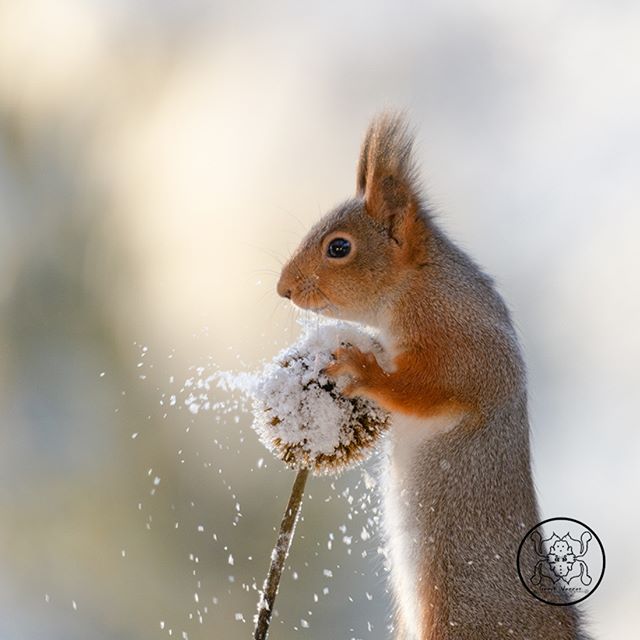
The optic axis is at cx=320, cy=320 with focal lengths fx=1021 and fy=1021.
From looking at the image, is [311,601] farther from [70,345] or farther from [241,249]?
[70,345]

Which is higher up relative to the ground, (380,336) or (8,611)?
(380,336)

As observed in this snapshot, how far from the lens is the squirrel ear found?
4.25 feet

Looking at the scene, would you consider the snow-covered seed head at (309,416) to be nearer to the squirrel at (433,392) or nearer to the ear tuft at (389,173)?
the squirrel at (433,392)

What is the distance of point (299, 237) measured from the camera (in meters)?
1.42

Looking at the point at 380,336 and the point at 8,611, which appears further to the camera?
the point at 8,611

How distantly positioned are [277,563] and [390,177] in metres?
0.53

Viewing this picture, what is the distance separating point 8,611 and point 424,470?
4.26 ft

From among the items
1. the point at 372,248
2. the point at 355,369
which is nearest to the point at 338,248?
the point at 372,248

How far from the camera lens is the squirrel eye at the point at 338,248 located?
4.28ft

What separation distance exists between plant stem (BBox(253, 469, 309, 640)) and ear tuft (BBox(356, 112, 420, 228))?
403 millimetres

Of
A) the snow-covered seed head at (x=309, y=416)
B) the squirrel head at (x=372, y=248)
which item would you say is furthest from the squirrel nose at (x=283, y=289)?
the snow-covered seed head at (x=309, y=416)

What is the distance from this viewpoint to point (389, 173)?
1.31 metres

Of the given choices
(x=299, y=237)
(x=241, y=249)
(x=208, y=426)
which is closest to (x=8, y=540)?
(x=208, y=426)

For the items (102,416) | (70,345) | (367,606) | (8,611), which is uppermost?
(70,345)
